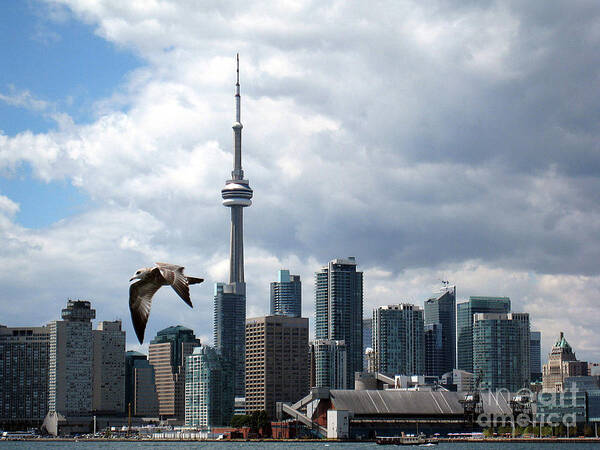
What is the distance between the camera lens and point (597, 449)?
196 metres

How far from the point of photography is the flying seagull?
896 inches

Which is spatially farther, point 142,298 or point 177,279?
point 142,298

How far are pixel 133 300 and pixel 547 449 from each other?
7082 inches

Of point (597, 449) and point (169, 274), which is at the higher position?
point (169, 274)

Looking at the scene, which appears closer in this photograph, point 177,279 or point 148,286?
point 177,279

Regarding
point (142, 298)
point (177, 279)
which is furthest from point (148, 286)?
point (177, 279)

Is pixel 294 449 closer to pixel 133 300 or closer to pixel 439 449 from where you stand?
pixel 439 449

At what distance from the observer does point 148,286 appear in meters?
25.0

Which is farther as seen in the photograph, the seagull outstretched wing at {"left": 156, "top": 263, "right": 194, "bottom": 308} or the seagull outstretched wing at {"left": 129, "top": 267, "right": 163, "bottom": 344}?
the seagull outstretched wing at {"left": 129, "top": 267, "right": 163, "bottom": 344}

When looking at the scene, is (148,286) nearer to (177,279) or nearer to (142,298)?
(142,298)

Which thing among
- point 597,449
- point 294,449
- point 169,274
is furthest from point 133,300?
point 597,449

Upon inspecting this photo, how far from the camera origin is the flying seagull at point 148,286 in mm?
22750

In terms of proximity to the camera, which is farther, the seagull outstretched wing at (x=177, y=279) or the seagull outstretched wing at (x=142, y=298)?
the seagull outstretched wing at (x=142, y=298)

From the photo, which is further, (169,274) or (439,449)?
(439,449)
